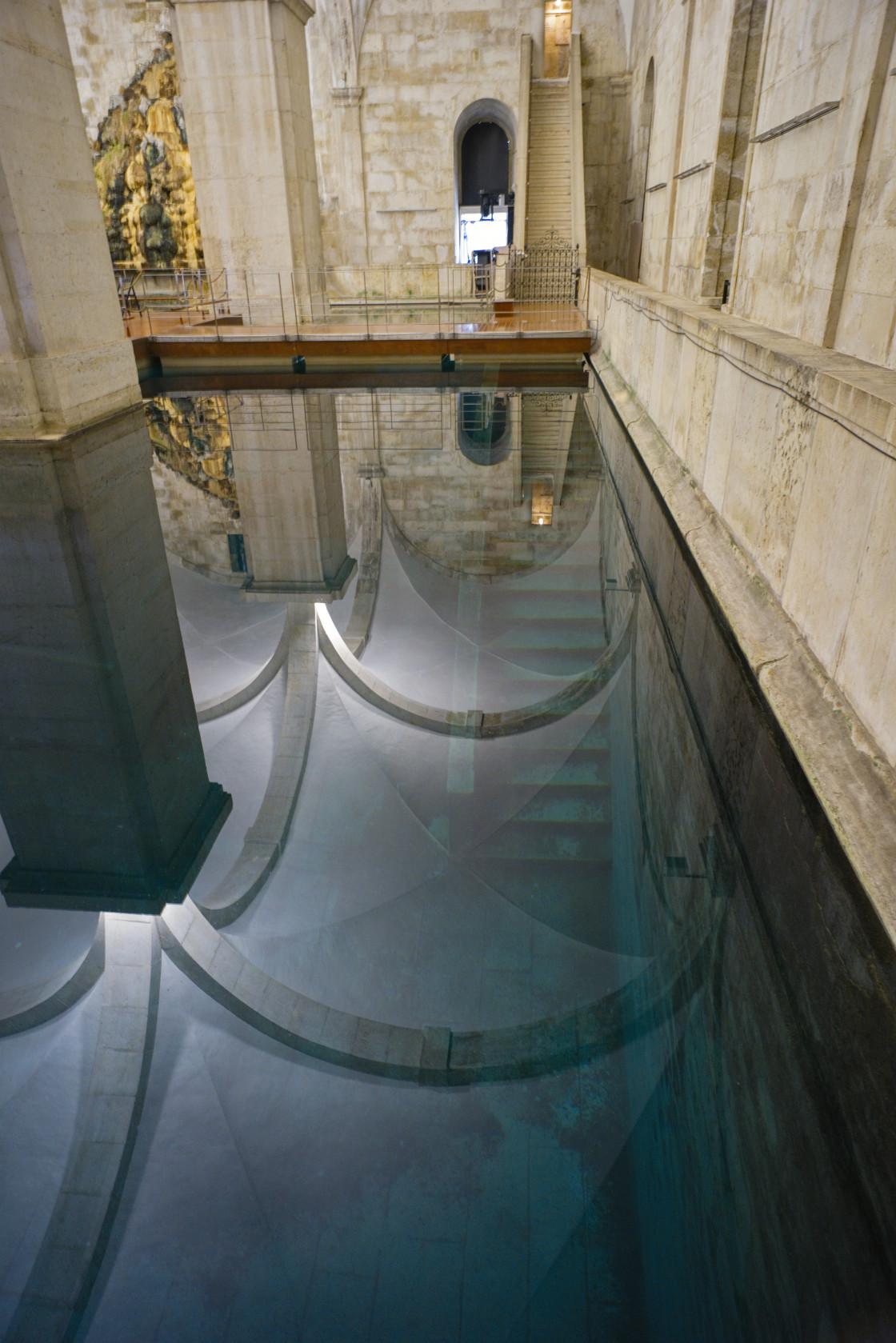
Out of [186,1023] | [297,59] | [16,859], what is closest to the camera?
[186,1023]

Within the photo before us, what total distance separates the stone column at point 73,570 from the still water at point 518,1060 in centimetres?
20

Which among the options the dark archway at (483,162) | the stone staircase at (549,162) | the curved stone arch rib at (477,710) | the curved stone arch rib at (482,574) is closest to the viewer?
the curved stone arch rib at (477,710)

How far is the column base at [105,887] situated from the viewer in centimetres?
249

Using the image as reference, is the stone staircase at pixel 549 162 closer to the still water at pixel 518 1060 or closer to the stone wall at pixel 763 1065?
the still water at pixel 518 1060

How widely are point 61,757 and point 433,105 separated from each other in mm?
17991

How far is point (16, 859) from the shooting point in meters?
2.69

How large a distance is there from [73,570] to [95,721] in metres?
1.54

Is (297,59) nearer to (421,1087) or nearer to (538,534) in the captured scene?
(538,534)

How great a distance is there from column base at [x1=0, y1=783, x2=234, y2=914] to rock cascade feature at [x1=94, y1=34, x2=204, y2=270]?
1825 cm

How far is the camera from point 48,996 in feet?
7.09

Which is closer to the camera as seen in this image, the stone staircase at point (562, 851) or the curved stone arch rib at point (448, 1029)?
the curved stone arch rib at point (448, 1029)

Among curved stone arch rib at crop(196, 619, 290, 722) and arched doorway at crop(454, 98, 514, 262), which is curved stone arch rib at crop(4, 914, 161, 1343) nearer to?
curved stone arch rib at crop(196, 619, 290, 722)

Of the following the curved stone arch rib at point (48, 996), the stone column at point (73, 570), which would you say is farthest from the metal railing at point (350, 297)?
the curved stone arch rib at point (48, 996)

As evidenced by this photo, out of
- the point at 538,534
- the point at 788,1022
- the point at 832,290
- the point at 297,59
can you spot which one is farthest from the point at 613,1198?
the point at 297,59
